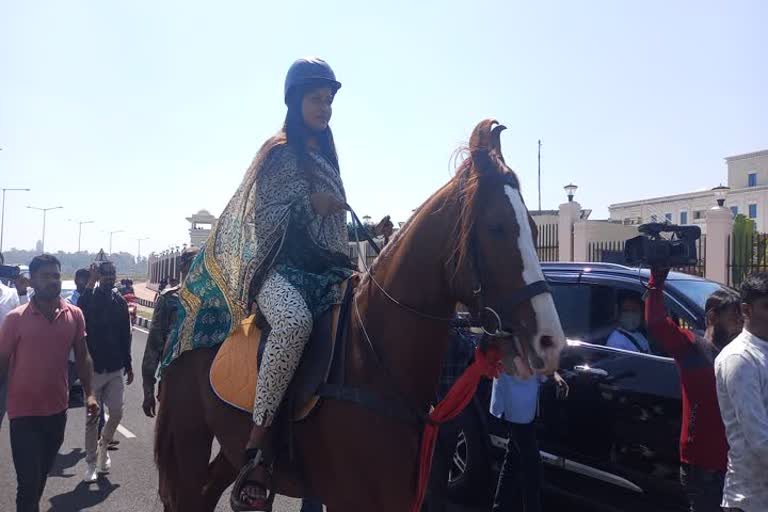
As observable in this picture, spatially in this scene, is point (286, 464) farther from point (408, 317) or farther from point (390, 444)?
point (408, 317)

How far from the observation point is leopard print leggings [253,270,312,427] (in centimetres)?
295

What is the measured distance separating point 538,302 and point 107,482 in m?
5.70

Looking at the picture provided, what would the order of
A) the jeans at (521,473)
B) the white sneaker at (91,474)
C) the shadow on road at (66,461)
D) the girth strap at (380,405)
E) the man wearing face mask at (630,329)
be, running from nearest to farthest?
the girth strap at (380,405), the jeans at (521,473), the man wearing face mask at (630,329), the white sneaker at (91,474), the shadow on road at (66,461)

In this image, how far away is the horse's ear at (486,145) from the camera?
2559 millimetres

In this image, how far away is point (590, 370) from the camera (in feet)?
16.0

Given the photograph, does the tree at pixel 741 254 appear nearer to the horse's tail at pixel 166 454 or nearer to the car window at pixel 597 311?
the car window at pixel 597 311

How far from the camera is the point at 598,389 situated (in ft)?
15.7

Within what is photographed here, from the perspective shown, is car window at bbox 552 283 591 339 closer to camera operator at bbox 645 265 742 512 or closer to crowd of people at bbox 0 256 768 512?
crowd of people at bbox 0 256 768 512

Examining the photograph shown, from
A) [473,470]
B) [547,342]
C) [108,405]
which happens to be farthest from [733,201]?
[547,342]

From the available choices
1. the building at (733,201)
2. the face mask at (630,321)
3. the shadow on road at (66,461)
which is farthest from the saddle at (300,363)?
the building at (733,201)

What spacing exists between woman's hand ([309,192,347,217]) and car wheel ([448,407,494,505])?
332cm

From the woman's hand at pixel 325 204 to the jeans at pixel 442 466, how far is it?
88.7 inches

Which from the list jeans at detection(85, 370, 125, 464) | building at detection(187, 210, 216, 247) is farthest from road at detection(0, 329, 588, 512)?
building at detection(187, 210, 216, 247)

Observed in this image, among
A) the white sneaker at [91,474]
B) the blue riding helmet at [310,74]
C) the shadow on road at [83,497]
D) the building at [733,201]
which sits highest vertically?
the building at [733,201]
